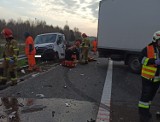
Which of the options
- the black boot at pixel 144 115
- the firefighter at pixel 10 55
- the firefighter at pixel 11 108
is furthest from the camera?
the firefighter at pixel 10 55

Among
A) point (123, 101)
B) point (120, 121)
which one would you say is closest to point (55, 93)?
point (123, 101)

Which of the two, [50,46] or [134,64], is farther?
[50,46]

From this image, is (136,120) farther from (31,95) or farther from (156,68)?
(31,95)

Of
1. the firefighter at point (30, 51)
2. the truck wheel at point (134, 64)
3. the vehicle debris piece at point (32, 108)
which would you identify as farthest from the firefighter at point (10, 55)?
the truck wheel at point (134, 64)

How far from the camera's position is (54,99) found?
7.64 metres

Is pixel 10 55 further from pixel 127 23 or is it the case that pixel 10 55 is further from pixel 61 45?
pixel 61 45

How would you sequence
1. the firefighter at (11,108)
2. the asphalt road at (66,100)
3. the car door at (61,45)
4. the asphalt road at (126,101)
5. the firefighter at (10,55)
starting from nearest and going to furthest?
the firefighter at (11,108), the asphalt road at (66,100), the asphalt road at (126,101), the firefighter at (10,55), the car door at (61,45)

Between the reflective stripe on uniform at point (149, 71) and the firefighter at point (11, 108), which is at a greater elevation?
the reflective stripe on uniform at point (149, 71)

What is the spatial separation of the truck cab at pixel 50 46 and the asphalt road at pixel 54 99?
6.30 meters

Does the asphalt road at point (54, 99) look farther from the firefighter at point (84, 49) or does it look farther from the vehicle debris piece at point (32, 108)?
the firefighter at point (84, 49)

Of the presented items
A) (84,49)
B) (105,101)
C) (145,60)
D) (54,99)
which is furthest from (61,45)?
(145,60)

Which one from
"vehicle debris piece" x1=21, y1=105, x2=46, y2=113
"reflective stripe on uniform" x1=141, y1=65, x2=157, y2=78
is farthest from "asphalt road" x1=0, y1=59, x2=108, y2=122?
"reflective stripe on uniform" x1=141, y1=65, x2=157, y2=78

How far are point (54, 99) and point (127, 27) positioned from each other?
24.4ft

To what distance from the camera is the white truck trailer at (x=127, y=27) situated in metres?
12.8
